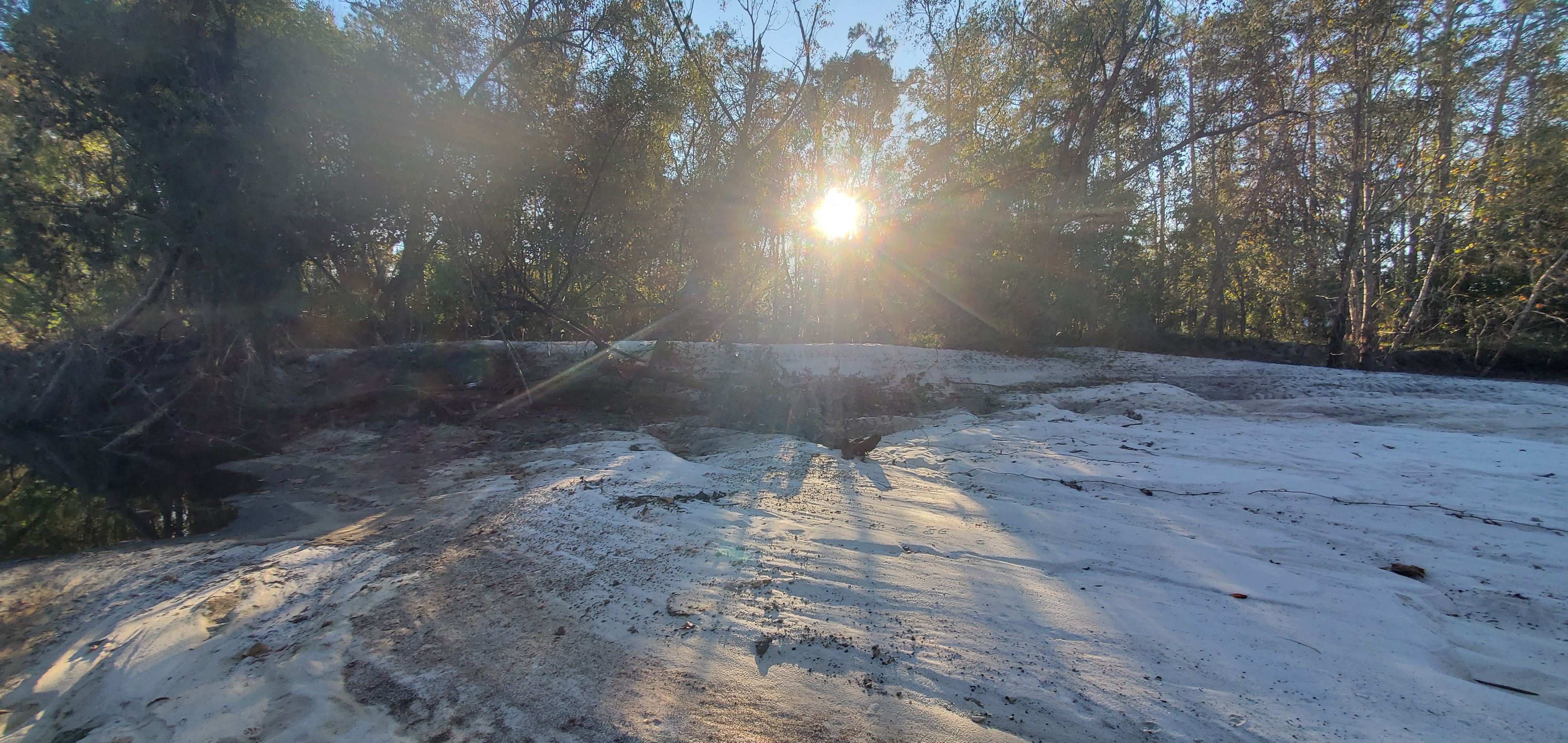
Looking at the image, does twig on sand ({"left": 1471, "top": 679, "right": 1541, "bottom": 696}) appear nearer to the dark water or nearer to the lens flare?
the dark water

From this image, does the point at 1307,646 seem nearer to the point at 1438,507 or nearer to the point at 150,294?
the point at 1438,507

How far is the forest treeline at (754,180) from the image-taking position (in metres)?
6.78

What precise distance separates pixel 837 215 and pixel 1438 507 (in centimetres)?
1616

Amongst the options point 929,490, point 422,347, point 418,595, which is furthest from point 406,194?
point 929,490

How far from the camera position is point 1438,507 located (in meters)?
3.85

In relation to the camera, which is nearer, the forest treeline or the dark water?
the dark water

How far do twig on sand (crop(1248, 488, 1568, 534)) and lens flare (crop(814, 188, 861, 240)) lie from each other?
1468cm

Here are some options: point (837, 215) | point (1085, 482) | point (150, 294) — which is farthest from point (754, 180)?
point (1085, 482)

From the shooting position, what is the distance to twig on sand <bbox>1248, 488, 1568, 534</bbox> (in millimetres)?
3510

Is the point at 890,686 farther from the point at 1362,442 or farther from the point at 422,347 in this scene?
the point at 422,347

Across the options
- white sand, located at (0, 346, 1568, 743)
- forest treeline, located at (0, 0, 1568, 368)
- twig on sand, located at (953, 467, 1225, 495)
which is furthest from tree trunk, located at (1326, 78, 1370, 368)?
twig on sand, located at (953, 467, 1225, 495)

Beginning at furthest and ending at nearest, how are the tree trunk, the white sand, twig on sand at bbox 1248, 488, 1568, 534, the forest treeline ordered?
the tree trunk → the forest treeline → twig on sand at bbox 1248, 488, 1568, 534 → the white sand

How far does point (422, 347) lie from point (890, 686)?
1075 cm

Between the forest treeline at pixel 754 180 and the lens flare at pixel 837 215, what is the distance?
417mm
